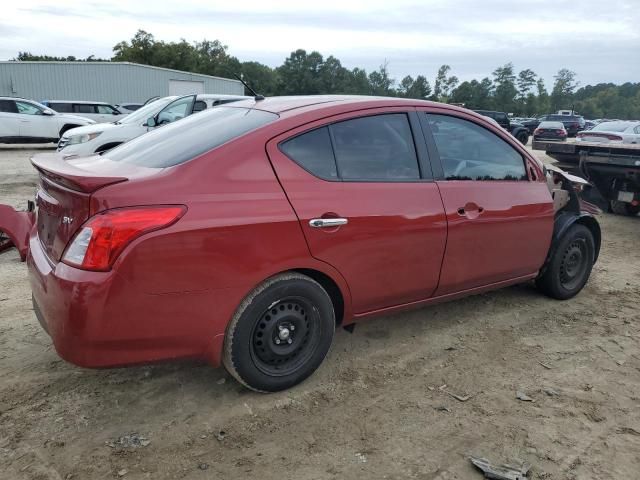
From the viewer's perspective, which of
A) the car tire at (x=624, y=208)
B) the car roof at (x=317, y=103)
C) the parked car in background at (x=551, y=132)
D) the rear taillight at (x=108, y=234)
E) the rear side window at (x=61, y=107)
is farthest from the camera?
the parked car in background at (x=551, y=132)

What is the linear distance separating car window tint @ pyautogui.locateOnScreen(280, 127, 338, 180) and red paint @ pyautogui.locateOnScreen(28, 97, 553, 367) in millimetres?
46

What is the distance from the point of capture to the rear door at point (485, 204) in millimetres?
3465

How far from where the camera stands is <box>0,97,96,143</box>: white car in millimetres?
16594

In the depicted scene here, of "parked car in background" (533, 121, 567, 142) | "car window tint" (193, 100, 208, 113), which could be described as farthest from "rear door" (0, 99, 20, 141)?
"parked car in background" (533, 121, 567, 142)

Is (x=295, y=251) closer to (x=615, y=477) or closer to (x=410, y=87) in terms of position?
(x=615, y=477)

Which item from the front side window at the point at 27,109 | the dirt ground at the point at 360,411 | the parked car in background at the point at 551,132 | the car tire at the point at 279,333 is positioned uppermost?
the parked car in background at the point at 551,132

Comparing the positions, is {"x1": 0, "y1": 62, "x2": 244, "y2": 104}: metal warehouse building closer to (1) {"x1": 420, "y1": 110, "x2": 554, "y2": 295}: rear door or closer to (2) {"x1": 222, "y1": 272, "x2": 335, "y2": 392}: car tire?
(1) {"x1": 420, "y1": 110, "x2": 554, "y2": 295}: rear door

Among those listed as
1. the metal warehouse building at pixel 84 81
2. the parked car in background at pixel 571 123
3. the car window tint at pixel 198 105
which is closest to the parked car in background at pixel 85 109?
the car window tint at pixel 198 105

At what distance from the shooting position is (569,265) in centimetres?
450

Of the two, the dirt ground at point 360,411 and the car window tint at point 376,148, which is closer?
the dirt ground at point 360,411

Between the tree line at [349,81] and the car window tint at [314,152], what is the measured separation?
45.6 m

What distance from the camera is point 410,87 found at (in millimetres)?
73750

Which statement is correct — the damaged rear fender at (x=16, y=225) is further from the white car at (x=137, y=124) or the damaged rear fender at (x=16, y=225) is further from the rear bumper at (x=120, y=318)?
the white car at (x=137, y=124)

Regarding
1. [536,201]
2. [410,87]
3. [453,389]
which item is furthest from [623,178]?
[410,87]
